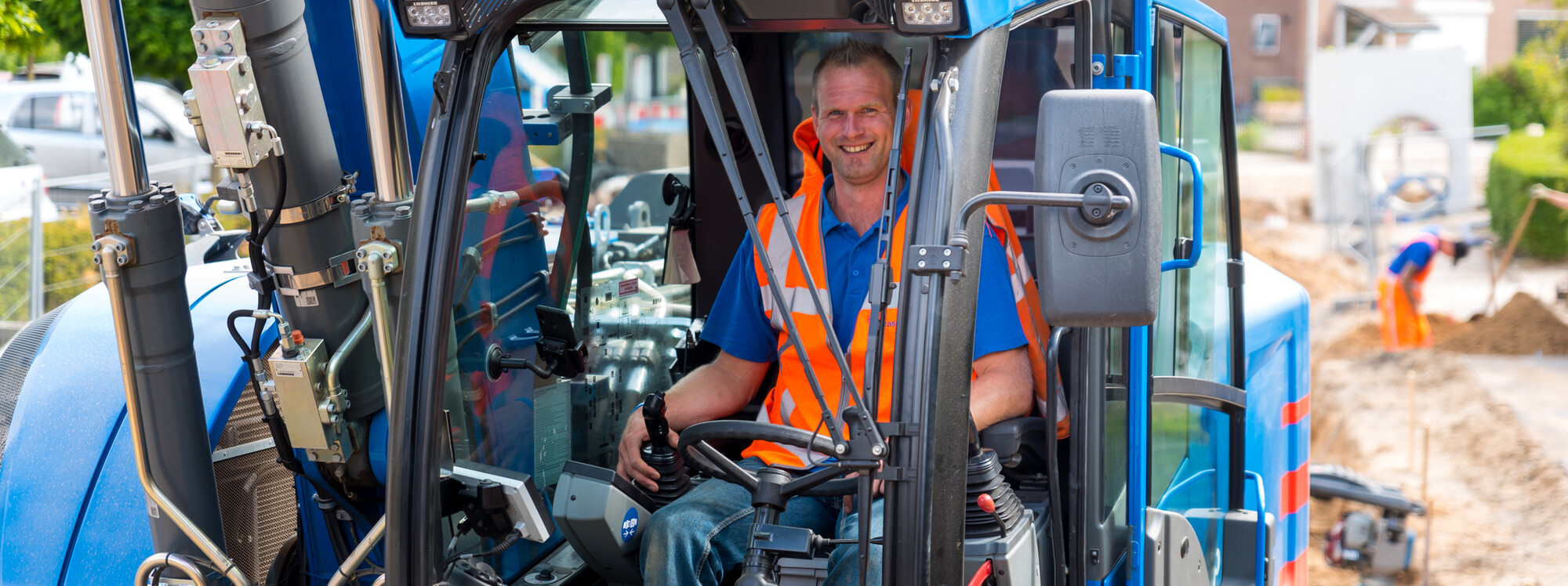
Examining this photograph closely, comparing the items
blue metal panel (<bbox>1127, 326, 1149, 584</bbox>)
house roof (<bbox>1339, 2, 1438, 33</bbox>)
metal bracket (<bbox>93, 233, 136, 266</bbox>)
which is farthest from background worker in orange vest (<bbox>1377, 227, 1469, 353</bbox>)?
house roof (<bbox>1339, 2, 1438, 33</bbox>)

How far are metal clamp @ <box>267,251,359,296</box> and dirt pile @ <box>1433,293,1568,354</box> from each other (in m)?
13.4

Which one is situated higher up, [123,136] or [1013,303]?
[123,136]

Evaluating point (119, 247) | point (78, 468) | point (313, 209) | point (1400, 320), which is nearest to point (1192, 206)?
point (313, 209)

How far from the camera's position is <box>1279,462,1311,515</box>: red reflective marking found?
432cm

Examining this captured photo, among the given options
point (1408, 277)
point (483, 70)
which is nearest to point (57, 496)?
point (483, 70)

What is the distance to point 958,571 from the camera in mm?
1939

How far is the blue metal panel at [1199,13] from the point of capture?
286 centimetres

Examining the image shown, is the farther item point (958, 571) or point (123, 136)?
point (123, 136)

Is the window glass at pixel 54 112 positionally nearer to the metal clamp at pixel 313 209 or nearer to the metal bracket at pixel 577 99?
the metal bracket at pixel 577 99

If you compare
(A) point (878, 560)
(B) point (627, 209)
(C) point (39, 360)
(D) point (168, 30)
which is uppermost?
(D) point (168, 30)

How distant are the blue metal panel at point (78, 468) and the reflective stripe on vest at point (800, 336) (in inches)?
56.0

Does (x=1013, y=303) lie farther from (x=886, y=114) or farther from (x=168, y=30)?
(x=168, y=30)

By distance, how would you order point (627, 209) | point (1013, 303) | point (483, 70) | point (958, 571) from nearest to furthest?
point (958, 571) < point (483, 70) < point (1013, 303) < point (627, 209)

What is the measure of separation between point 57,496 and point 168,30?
32.9 feet
